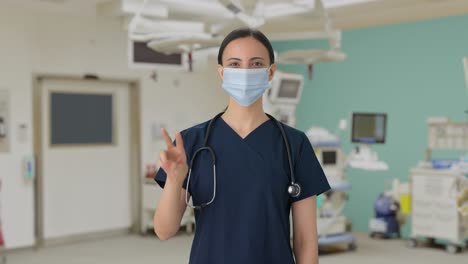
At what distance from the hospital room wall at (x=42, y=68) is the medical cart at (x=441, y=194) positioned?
2.59 metres

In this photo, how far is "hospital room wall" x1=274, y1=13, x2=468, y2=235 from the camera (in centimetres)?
645

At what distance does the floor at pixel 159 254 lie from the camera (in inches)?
222

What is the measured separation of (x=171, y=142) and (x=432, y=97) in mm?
5754

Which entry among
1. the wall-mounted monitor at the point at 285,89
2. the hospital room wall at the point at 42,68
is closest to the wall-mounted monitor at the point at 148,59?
Answer: the hospital room wall at the point at 42,68

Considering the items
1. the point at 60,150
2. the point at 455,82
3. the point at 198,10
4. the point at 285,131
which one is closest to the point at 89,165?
the point at 60,150

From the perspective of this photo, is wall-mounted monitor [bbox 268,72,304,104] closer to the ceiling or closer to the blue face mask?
the ceiling

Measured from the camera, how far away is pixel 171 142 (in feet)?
4.52

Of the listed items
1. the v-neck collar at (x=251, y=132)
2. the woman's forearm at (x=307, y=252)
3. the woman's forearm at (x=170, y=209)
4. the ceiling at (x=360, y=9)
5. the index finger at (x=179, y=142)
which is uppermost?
the ceiling at (x=360, y=9)

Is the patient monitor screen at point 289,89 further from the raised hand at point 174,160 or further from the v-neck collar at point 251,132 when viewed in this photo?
the raised hand at point 174,160

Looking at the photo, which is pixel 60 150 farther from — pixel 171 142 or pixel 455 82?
pixel 171 142

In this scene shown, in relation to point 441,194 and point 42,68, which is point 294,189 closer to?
point 441,194

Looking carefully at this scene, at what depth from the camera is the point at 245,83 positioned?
142 centimetres

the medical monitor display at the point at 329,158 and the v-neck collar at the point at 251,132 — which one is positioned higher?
the v-neck collar at the point at 251,132

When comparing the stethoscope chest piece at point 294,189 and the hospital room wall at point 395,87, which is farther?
the hospital room wall at point 395,87
